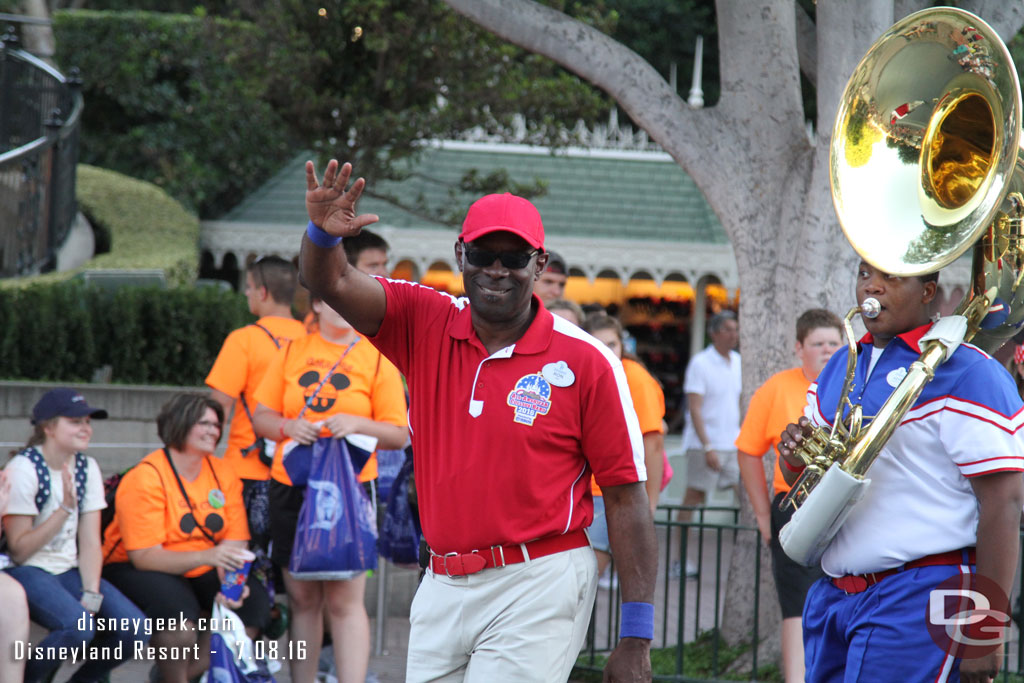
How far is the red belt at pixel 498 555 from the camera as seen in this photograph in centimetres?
326

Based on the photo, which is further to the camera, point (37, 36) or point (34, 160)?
point (37, 36)

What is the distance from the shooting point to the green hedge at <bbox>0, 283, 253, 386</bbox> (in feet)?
26.8

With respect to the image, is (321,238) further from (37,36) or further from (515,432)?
(37,36)

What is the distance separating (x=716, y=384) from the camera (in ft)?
33.3

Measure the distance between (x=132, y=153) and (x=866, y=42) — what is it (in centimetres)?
1546

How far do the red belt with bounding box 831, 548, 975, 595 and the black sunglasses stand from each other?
1.37m

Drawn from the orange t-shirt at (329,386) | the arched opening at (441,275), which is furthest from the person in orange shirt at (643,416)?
the arched opening at (441,275)

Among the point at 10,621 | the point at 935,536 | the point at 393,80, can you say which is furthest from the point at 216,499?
the point at 393,80

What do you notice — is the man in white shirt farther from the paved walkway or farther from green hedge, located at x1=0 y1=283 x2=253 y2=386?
green hedge, located at x1=0 y1=283 x2=253 y2=386

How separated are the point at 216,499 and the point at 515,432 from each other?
107 inches

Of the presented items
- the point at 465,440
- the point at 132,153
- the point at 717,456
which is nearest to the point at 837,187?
the point at 465,440

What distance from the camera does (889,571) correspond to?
11.2 feet

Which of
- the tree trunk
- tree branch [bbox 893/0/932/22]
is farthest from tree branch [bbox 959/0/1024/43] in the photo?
the tree trunk

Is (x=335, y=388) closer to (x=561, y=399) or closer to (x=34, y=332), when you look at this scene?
(x=561, y=399)
